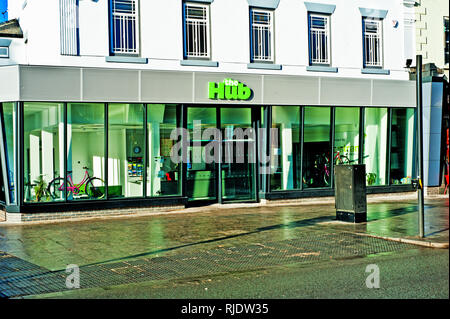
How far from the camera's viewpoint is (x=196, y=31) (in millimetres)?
17391

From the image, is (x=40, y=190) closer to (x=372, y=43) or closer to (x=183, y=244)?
(x=183, y=244)

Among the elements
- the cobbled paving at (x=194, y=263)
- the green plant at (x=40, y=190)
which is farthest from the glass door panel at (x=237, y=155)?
the cobbled paving at (x=194, y=263)

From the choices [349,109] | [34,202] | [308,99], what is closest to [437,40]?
[349,109]

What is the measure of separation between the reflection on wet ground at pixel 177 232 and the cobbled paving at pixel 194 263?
375mm

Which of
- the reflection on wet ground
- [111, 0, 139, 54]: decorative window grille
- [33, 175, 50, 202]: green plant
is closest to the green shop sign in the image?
[111, 0, 139, 54]: decorative window grille

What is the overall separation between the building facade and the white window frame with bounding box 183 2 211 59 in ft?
0.12

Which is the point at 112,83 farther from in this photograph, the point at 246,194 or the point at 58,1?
the point at 246,194

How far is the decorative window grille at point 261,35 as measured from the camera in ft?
59.6

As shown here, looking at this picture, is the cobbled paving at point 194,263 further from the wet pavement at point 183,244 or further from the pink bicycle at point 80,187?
the pink bicycle at point 80,187

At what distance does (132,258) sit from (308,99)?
10.5 metres

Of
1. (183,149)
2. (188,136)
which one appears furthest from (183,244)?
(188,136)

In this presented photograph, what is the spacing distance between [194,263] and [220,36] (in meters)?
9.91
